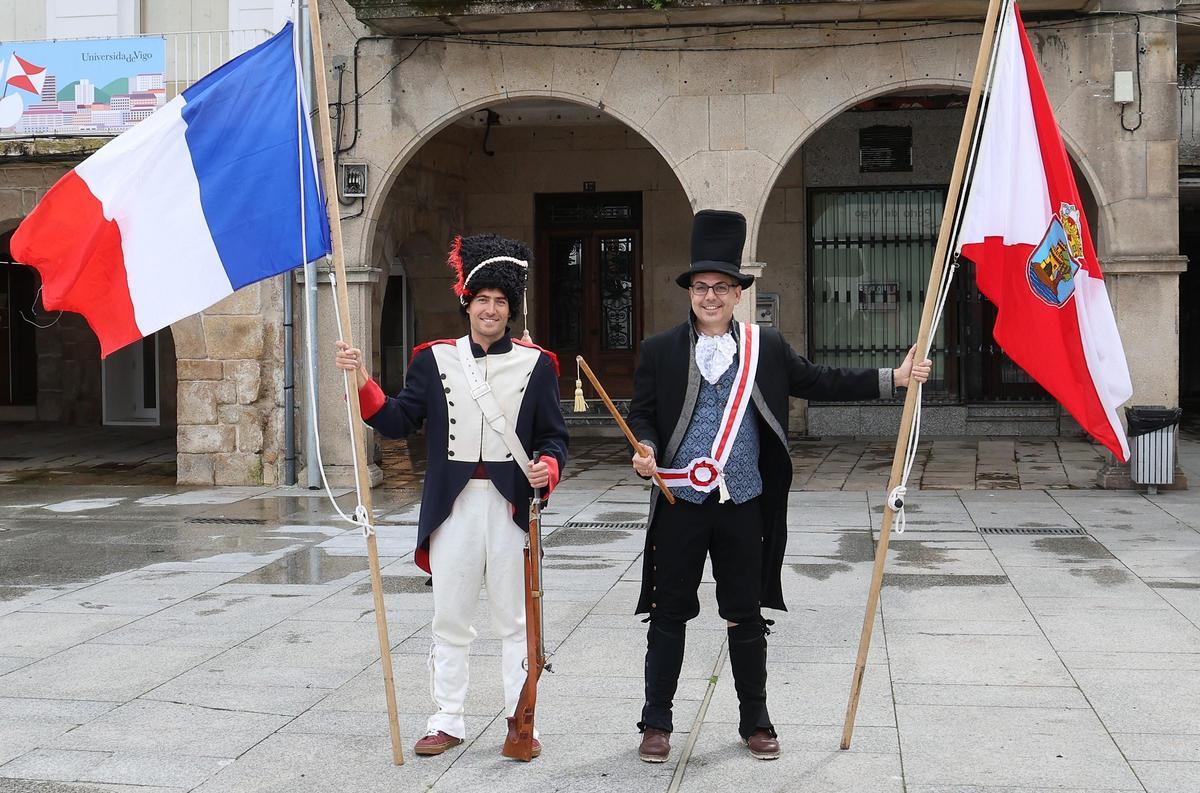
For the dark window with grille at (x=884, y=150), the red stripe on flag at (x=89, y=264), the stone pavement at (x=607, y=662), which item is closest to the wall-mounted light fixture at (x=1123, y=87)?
the stone pavement at (x=607, y=662)

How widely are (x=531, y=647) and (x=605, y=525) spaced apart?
18.4 ft

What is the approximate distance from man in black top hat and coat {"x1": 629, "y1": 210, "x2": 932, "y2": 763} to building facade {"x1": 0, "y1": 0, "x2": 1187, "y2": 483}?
7172mm

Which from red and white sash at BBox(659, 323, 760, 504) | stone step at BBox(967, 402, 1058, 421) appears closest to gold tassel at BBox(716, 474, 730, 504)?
red and white sash at BBox(659, 323, 760, 504)

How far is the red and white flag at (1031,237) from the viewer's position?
5082 mm

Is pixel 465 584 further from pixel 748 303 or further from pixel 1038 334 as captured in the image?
pixel 748 303

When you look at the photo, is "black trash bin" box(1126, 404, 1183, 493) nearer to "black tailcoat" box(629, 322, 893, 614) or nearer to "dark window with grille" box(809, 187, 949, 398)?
"dark window with grille" box(809, 187, 949, 398)

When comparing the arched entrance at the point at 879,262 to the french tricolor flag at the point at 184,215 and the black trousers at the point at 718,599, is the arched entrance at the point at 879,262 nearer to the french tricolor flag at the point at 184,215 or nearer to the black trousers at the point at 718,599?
the french tricolor flag at the point at 184,215

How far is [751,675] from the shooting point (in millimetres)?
4785

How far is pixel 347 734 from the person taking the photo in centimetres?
507

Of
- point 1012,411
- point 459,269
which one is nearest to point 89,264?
point 459,269

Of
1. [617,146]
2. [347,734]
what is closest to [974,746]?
[347,734]

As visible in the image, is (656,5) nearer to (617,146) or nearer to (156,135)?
(617,146)

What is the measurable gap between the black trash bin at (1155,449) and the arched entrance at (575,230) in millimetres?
6809

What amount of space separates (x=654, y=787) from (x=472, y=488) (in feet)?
3.88
